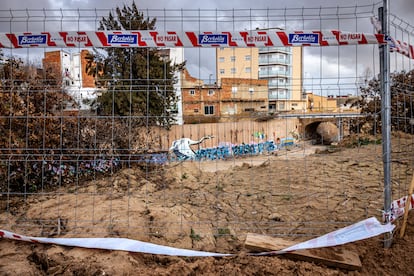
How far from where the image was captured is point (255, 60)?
19.9 ft

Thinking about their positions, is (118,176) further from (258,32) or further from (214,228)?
(258,32)

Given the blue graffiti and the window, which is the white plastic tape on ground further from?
the window

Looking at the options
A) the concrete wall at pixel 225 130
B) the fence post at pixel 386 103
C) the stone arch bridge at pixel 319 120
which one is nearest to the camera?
the fence post at pixel 386 103

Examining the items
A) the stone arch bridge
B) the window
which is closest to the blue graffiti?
the stone arch bridge

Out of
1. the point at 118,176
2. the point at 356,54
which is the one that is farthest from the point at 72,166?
the point at 356,54

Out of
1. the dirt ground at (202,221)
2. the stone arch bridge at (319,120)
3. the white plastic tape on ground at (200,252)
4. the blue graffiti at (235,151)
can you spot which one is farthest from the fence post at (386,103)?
the blue graffiti at (235,151)

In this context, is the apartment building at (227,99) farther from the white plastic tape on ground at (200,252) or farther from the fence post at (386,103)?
the white plastic tape on ground at (200,252)

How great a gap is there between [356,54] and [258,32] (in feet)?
4.05

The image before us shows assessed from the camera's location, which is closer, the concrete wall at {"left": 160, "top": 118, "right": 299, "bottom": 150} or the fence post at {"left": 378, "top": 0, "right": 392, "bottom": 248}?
the fence post at {"left": 378, "top": 0, "right": 392, "bottom": 248}

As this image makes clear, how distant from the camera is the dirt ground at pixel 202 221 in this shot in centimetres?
281

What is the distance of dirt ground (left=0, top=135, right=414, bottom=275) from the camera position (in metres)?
2.81

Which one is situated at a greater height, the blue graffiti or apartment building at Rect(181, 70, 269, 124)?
apartment building at Rect(181, 70, 269, 124)

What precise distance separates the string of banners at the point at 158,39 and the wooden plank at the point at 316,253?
2.29 m

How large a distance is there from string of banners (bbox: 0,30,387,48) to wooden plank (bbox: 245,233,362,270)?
2.29m
